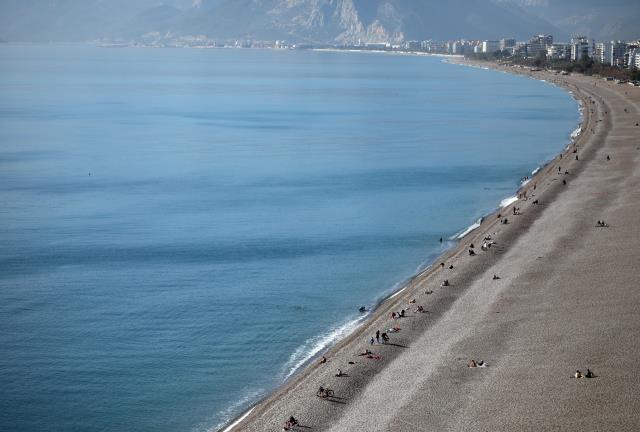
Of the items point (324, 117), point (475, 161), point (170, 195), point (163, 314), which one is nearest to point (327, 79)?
point (324, 117)

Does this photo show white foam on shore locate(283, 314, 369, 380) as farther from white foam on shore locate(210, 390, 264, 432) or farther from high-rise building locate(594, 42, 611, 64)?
high-rise building locate(594, 42, 611, 64)

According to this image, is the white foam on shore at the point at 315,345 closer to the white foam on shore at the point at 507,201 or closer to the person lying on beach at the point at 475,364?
the person lying on beach at the point at 475,364

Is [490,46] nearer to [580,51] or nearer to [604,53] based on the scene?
[604,53]

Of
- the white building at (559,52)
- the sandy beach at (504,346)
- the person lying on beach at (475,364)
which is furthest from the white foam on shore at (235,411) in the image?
the white building at (559,52)

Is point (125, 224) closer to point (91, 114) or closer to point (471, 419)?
point (471, 419)

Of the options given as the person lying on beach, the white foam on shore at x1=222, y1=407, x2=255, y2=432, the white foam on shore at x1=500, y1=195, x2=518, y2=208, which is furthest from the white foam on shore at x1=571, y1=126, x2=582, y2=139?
the white foam on shore at x1=222, y1=407, x2=255, y2=432
